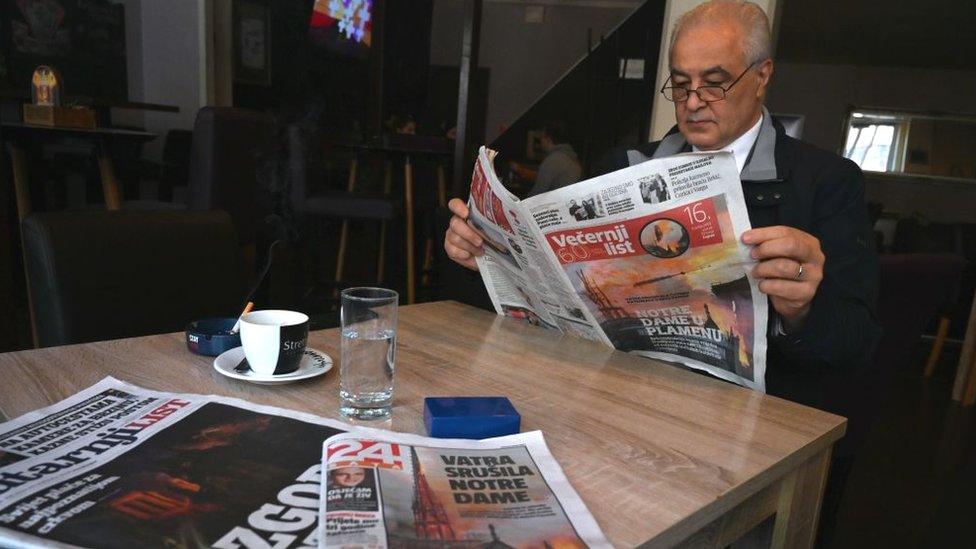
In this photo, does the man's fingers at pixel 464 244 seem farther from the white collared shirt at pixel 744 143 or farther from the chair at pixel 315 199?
the chair at pixel 315 199

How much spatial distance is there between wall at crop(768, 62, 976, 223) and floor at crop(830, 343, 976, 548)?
4.94 m

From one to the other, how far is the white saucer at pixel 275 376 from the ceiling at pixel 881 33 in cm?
388

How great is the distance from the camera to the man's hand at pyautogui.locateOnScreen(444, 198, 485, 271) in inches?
42.8

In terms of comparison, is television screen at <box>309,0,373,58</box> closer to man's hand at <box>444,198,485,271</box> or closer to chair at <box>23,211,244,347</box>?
chair at <box>23,211,244,347</box>

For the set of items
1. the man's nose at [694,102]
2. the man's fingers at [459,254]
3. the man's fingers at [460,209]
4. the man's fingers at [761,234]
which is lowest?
the man's fingers at [459,254]

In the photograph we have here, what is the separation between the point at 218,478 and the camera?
19.4 inches

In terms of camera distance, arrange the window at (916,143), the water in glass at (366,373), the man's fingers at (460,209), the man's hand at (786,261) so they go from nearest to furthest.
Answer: the water in glass at (366,373) < the man's hand at (786,261) < the man's fingers at (460,209) < the window at (916,143)

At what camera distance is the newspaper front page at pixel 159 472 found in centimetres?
42

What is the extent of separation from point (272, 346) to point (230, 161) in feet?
6.58

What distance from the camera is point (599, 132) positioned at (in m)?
5.17

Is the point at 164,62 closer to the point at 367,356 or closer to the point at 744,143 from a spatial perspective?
the point at 744,143

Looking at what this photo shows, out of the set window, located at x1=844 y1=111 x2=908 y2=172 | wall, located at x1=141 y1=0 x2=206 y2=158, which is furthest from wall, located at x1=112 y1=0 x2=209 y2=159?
window, located at x1=844 y1=111 x2=908 y2=172

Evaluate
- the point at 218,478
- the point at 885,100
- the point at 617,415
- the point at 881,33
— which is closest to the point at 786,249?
the point at 617,415

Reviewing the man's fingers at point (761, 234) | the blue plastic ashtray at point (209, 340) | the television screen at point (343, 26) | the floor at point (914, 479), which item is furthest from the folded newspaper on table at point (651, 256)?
the television screen at point (343, 26)
